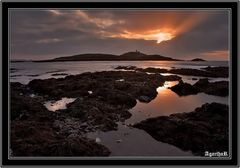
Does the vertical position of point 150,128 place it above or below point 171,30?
below

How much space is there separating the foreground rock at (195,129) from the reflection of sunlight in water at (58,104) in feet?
12.3

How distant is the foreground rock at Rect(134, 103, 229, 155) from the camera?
739 centimetres

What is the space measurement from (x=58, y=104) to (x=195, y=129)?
21.6 ft

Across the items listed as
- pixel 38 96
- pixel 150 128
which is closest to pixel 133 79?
pixel 38 96

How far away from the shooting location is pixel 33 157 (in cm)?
693

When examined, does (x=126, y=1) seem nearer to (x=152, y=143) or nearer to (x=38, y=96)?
(x=152, y=143)

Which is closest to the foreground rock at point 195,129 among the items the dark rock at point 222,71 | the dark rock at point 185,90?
the dark rock at point 222,71

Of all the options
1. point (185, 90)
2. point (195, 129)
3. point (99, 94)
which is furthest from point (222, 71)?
point (185, 90)

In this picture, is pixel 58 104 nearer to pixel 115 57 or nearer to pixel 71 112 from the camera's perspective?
pixel 71 112

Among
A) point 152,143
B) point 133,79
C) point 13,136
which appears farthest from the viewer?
point 133,79

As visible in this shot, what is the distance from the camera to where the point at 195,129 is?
823 centimetres

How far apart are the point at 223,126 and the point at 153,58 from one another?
380 centimetres

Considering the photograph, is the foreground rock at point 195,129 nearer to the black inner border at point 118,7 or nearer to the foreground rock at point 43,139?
the black inner border at point 118,7
